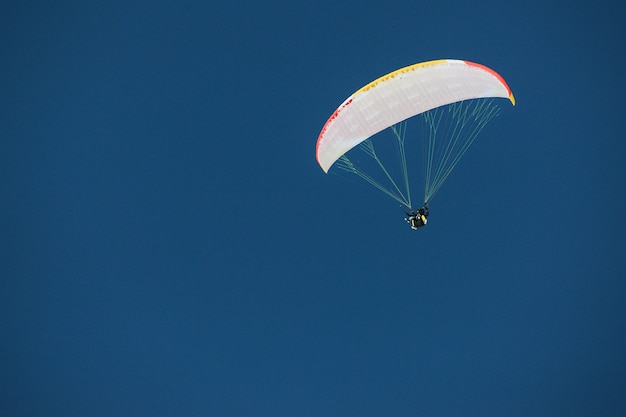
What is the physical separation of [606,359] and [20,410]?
27.6 metres

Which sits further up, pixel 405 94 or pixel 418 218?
pixel 405 94

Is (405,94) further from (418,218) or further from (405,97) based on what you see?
(418,218)

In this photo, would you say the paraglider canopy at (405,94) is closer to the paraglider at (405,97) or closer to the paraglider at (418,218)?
the paraglider at (405,97)

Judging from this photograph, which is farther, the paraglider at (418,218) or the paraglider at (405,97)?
the paraglider at (418,218)

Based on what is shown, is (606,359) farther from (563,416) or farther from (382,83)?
(382,83)

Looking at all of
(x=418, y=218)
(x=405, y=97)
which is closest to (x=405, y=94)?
(x=405, y=97)

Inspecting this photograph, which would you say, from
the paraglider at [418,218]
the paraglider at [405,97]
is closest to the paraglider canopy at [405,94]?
the paraglider at [405,97]

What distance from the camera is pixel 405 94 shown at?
1287 centimetres

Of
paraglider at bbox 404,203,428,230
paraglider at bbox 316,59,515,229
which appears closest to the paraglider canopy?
paraglider at bbox 316,59,515,229

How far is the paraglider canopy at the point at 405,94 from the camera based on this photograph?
40.9ft

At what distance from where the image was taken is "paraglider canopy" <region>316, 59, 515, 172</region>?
12.5 m

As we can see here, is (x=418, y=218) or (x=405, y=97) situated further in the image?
(x=418, y=218)

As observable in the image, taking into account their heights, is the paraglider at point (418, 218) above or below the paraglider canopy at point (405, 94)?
below

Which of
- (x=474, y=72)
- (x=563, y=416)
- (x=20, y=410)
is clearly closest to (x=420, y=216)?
(x=474, y=72)
